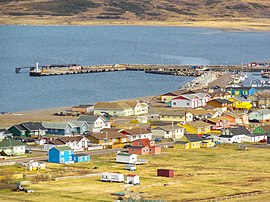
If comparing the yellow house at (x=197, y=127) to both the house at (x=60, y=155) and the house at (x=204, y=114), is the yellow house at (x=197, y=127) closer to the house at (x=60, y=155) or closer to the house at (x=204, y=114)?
the house at (x=204, y=114)

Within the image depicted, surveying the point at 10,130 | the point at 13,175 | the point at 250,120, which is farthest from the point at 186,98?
the point at 13,175

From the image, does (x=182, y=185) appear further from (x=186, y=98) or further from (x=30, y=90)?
(x=30, y=90)

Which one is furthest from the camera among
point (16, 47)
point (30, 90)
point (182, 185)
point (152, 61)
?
point (16, 47)

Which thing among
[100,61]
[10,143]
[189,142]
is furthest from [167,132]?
[100,61]

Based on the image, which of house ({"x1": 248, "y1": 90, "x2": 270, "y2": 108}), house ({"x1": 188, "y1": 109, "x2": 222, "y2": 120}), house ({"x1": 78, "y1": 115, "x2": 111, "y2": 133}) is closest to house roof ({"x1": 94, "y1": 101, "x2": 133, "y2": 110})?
house ({"x1": 188, "y1": 109, "x2": 222, "y2": 120})

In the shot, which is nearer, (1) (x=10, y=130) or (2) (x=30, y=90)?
(1) (x=10, y=130)
